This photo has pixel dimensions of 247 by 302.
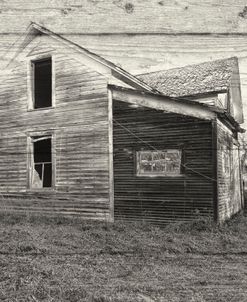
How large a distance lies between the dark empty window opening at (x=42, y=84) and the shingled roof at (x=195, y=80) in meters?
4.22

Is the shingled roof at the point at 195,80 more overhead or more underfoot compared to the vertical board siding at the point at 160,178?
more overhead

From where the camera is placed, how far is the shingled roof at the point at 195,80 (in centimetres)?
1338

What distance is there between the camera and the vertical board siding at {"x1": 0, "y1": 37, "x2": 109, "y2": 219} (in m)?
10.8

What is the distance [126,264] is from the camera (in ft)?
16.3

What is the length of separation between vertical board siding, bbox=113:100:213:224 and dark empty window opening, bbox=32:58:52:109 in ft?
10.2

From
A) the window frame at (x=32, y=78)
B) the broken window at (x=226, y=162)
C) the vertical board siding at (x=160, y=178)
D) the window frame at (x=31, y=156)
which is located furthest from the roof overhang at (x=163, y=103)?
the window frame at (x=31, y=156)

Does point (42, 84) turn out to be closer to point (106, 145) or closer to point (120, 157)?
point (106, 145)

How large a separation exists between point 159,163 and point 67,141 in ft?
10.1

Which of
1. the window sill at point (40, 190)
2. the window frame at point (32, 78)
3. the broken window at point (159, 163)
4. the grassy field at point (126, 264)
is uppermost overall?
the window frame at point (32, 78)

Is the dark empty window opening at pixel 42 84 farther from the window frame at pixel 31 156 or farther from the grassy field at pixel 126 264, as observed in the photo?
the grassy field at pixel 126 264

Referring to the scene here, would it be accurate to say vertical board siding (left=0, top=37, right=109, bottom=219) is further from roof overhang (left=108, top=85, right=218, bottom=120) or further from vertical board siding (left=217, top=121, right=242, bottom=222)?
vertical board siding (left=217, top=121, right=242, bottom=222)

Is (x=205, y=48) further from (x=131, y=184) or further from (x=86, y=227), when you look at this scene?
(x=131, y=184)

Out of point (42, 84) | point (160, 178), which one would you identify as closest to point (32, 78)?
point (42, 84)

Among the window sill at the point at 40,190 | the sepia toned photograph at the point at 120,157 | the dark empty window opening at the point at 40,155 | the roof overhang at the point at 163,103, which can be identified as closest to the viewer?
the sepia toned photograph at the point at 120,157
